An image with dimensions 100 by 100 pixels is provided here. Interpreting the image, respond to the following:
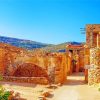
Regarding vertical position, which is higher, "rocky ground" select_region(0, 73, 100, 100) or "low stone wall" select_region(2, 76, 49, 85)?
"low stone wall" select_region(2, 76, 49, 85)

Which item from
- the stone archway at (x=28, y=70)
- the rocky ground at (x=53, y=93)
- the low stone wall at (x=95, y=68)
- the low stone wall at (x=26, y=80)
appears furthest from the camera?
the stone archway at (x=28, y=70)

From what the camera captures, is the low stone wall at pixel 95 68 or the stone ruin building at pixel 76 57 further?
the stone ruin building at pixel 76 57

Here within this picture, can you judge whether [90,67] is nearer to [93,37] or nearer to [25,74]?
[25,74]

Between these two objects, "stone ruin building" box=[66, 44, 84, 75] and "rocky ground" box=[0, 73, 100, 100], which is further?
"stone ruin building" box=[66, 44, 84, 75]

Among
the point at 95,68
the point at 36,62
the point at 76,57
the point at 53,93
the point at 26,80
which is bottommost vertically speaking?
the point at 53,93

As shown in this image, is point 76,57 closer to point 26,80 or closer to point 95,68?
point 95,68

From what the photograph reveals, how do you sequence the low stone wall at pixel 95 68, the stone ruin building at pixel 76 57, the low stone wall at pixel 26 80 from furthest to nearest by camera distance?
the stone ruin building at pixel 76 57, the low stone wall at pixel 26 80, the low stone wall at pixel 95 68

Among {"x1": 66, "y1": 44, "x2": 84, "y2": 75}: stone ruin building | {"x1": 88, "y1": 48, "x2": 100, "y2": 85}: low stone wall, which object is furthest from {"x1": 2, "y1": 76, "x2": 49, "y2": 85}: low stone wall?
{"x1": 66, "y1": 44, "x2": 84, "y2": 75}: stone ruin building

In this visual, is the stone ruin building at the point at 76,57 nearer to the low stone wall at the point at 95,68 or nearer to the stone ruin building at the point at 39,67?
the stone ruin building at the point at 39,67

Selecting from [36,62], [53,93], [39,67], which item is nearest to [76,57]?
[39,67]

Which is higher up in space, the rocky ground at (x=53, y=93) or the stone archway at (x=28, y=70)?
the stone archway at (x=28, y=70)

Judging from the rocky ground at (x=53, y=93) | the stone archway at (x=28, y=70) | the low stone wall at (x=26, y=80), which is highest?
the stone archway at (x=28, y=70)

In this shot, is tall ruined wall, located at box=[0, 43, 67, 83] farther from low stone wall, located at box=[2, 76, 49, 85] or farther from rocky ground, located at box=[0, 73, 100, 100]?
rocky ground, located at box=[0, 73, 100, 100]

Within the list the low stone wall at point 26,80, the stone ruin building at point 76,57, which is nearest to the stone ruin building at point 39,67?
the low stone wall at point 26,80
